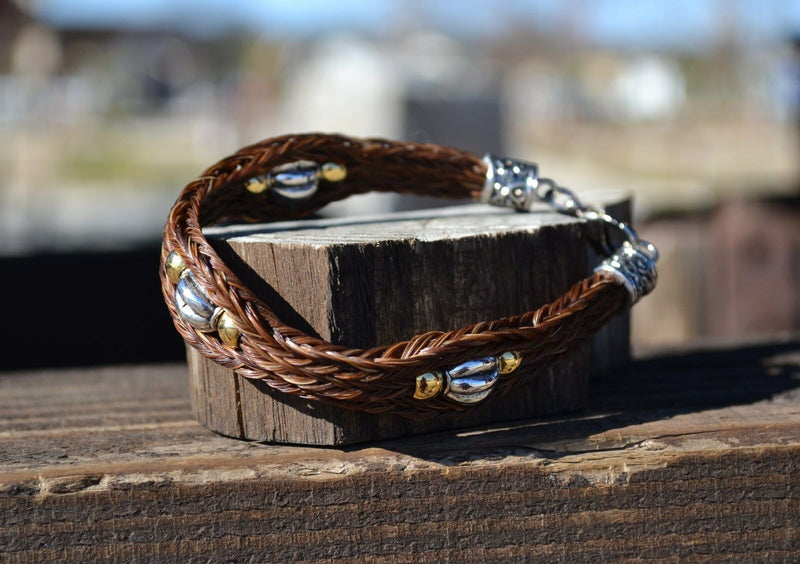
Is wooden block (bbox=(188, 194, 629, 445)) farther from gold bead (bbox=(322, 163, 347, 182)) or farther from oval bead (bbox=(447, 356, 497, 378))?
gold bead (bbox=(322, 163, 347, 182))

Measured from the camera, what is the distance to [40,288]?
3.72 meters

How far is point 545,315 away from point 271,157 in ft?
1.87

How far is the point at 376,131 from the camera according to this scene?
8.12 metres

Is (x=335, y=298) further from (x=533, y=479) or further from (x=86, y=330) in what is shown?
(x=86, y=330)

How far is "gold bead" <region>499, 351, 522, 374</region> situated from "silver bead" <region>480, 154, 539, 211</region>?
0.47 metres

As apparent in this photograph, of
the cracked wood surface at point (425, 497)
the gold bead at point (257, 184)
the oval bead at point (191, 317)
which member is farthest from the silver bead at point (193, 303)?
the gold bead at point (257, 184)

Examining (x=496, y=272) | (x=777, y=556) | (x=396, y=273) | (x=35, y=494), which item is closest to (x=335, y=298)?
(x=396, y=273)

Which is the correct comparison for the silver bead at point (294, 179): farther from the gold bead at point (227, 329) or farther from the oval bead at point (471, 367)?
the oval bead at point (471, 367)

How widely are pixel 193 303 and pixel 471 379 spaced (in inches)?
17.1

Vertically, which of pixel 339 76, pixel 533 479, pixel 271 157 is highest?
pixel 339 76

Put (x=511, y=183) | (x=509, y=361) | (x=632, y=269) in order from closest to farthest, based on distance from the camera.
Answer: (x=509, y=361)
(x=632, y=269)
(x=511, y=183)

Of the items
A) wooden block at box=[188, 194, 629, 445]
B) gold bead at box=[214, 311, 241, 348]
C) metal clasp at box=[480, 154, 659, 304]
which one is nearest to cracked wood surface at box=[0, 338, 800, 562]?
wooden block at box=[188, 194, 629, 445]

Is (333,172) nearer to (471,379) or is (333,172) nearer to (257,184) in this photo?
(257,184)

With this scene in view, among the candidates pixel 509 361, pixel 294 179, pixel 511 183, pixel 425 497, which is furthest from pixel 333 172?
pixel 425 497
